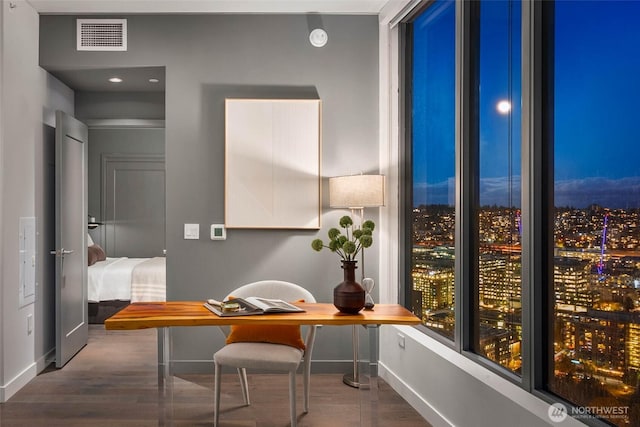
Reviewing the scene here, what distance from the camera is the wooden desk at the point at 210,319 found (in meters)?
2.34

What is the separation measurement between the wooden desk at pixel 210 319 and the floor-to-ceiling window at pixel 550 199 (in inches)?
19.7

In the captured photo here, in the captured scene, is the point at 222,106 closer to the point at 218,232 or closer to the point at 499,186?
the point at 218,232

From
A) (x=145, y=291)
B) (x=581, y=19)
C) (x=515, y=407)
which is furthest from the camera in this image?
(x=145, y=291)

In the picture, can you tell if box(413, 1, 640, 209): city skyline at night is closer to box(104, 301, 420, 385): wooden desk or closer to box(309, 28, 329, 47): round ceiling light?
box(104, 301, 420, 385): wooden desk

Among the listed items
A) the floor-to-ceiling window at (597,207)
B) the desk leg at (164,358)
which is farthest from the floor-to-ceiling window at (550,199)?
the desk leg at (164,358)

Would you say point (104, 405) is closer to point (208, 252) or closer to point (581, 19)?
point (208, 252)

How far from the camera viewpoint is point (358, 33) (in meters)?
3.87

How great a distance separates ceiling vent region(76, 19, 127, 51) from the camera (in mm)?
3838

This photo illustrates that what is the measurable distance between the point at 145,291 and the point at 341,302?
361cm

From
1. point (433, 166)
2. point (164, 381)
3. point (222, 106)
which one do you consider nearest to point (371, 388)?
point (164, 381)

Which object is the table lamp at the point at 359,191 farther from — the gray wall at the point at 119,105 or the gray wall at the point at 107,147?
the gray wall at the point at 107,147

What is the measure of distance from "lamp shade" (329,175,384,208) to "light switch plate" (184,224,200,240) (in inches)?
45.7

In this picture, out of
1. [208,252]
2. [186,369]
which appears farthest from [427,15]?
[186,369]

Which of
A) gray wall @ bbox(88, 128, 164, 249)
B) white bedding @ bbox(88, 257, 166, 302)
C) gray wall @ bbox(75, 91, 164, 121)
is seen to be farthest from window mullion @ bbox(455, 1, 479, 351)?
gray wall @ bbox(88, 128, 164, 249)
